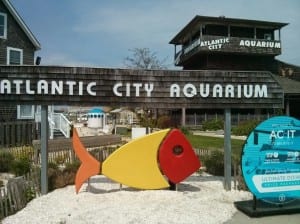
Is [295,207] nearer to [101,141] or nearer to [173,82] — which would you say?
[173,82]

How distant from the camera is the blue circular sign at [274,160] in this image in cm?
859

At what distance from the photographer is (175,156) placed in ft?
33.0

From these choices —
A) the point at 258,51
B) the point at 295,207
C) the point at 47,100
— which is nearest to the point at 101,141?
the point at 47,100

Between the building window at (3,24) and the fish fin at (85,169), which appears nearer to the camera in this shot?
the fish fin at (85,169)

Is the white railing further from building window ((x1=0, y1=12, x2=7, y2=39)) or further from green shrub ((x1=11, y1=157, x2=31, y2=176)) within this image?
green shrub ((x1=11, y1=157, x2=31, y2=176))

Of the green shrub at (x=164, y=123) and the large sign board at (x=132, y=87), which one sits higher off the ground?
the large sign board at (x=132, y=87)

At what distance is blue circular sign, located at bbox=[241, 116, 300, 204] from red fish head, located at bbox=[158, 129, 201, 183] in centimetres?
186

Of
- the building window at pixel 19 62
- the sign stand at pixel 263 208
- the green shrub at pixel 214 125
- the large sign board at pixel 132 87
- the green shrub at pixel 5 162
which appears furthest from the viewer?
the green shrub at pixel 214 125

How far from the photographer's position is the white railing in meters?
27.8

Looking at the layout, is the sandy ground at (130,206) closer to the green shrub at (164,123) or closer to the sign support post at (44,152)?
the sign support post at (44,152)

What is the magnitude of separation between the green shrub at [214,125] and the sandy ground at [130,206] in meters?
28.7

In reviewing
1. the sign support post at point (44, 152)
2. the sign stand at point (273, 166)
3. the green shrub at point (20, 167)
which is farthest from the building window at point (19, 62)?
the sign stand at point (273, 166)

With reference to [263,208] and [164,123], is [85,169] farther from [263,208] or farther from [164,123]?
[164,123]

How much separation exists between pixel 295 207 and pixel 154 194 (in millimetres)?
2982
